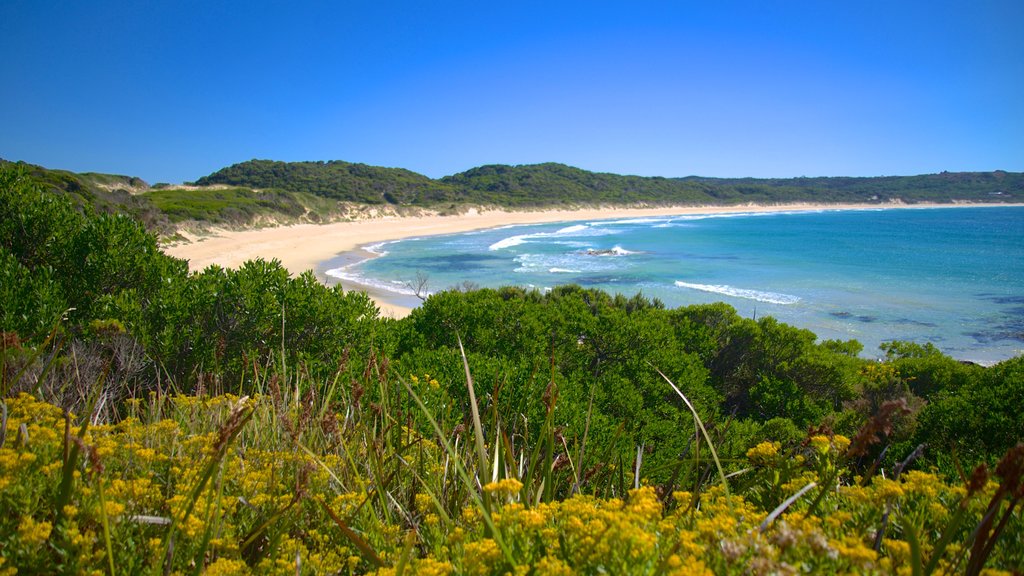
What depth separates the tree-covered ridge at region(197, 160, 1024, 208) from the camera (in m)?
73.2

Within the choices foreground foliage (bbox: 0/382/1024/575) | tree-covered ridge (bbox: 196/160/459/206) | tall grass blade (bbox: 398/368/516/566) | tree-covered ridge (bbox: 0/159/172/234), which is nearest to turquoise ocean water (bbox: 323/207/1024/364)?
foreground foliage (bbox: 0/382/1024/575)

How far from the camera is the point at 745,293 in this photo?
2155cm

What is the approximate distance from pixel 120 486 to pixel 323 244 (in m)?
33.4

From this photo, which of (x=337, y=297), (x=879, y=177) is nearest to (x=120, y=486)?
Answer: (x=337, y=297)

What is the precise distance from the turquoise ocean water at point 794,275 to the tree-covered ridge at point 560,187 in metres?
31.7

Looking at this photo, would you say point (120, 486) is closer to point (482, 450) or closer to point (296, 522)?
point (296, 522)

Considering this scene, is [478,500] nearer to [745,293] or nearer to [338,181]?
[745,293]

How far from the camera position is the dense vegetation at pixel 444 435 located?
4.68ft

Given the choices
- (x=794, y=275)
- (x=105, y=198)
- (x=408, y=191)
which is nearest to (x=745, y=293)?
(x=794, y=275)

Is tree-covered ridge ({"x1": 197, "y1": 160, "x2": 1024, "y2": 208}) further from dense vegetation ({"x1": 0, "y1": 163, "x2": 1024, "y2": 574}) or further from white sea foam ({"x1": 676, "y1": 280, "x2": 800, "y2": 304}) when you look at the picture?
dense vegetation ({"x1": 0, "y1": 163, "x2": 1024, "y2": 574})

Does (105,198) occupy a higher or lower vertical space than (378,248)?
higher

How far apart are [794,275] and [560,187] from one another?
74986 millimetres

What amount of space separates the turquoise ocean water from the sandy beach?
2113mm

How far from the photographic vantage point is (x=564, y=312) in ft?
20.3
